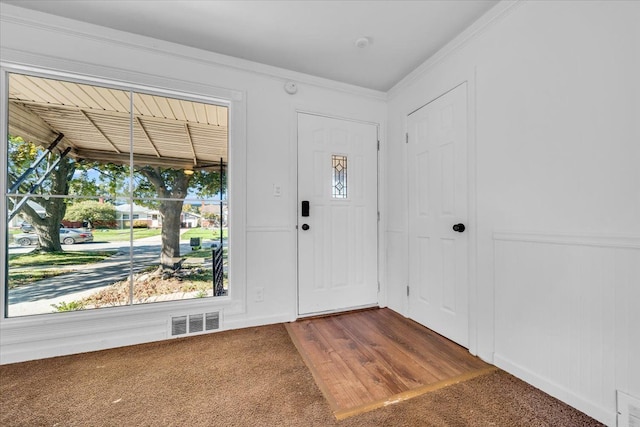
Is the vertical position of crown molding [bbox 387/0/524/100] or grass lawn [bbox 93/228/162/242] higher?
crown molding [bbox 387/0/524/100]

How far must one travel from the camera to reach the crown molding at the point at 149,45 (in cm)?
185

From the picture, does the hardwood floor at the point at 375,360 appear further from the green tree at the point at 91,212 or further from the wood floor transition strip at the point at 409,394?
the green tree at the point at 91,212

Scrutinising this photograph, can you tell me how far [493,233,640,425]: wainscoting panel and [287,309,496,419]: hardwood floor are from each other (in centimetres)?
31

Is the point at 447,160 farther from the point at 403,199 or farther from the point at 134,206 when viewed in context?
the point at 134,206

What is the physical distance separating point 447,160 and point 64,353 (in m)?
3.33

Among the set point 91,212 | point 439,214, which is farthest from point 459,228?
point 91,212

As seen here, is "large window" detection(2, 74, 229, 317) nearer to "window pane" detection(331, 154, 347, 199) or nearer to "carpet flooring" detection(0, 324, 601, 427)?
"carpet flooring" detection(0, 324, 601, 427)

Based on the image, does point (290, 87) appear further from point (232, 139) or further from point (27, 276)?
point (27, 276)

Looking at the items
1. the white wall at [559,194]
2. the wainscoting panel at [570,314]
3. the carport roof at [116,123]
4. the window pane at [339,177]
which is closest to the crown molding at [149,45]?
the carport roof at [116,123]

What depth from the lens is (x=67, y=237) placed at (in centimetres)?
202

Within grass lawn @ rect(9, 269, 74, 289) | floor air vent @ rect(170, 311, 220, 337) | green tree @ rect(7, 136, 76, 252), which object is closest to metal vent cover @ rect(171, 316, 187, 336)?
floor air vent @ rect(170, 311, 220, 337)

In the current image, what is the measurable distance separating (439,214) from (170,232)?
2363mm

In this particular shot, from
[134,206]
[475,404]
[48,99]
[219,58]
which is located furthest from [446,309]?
[48,99]

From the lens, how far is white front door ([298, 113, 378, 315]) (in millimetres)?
2650
